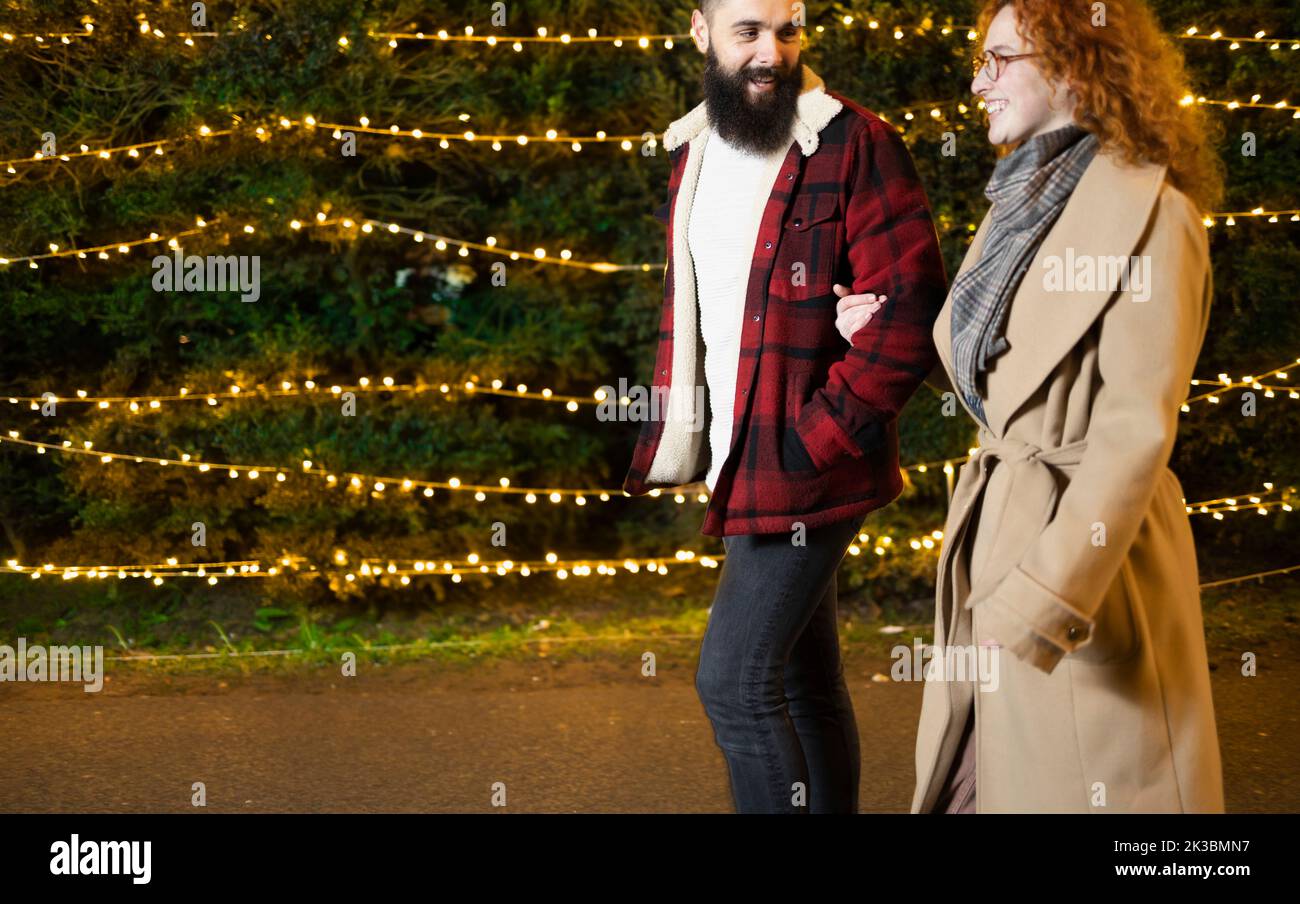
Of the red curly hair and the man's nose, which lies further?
the man's nose

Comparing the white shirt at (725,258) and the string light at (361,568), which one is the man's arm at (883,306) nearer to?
the white shirt at (725,258)

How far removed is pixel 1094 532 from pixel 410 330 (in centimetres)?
504

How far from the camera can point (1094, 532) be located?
2.14 m

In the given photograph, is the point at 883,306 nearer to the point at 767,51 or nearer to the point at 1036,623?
A: the point at 767,51

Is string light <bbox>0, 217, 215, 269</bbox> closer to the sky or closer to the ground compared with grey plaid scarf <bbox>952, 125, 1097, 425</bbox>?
closer to the sky

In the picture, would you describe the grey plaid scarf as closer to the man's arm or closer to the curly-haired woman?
the curly-haired woman

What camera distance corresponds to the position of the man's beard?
299 centimetres

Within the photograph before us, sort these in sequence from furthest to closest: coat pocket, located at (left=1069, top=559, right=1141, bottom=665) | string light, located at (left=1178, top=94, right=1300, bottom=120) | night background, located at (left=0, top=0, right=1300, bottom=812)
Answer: night background, located at (left=0, top=0, right=1300, bottom=812)
string light, located at (left=1178, top=94, right=1300, bottom=120)
coat pocket, located at (left=1069, top=559, right=1141, bottom=665)

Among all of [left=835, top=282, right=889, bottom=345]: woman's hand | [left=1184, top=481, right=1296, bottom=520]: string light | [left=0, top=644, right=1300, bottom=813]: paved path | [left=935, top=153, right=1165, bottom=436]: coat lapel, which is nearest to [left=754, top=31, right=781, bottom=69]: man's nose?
[left=835, top=282, right=889, bottom=345]: woman's hand

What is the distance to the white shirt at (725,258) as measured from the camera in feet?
9.87

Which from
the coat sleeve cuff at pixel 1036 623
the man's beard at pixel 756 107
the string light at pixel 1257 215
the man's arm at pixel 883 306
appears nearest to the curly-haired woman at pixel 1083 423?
the coat sleeve cuff at pixel 1036 623

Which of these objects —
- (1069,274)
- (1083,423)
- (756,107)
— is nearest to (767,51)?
(756,107)

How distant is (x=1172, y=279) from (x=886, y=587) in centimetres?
430

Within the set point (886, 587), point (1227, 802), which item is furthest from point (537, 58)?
point (1227, 802)
